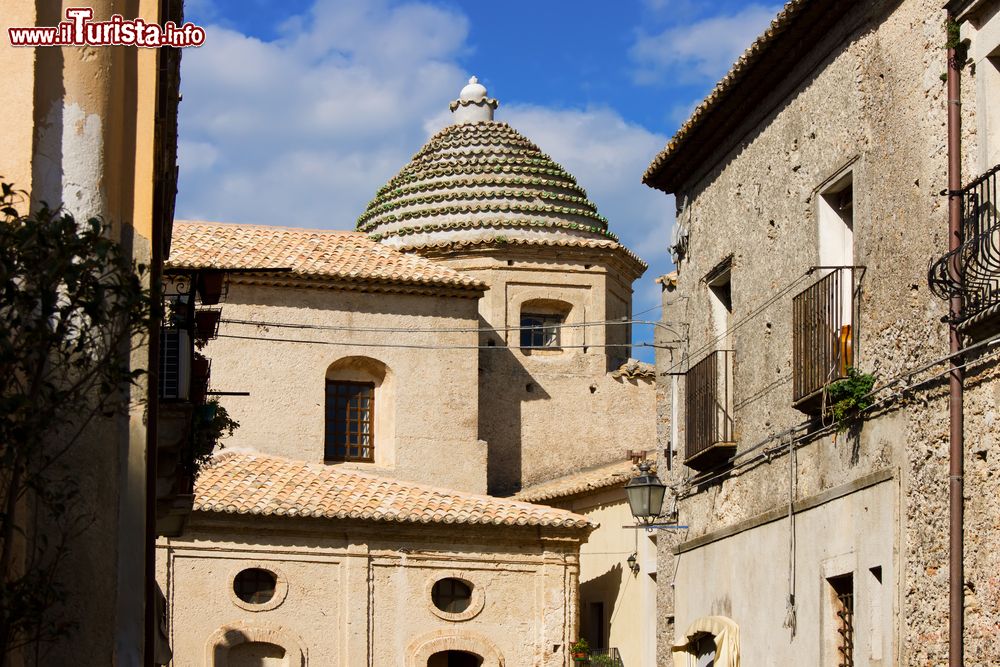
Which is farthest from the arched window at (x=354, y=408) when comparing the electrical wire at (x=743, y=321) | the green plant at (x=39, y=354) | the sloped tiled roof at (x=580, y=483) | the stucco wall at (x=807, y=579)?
the green plant at (x=39, y=354)

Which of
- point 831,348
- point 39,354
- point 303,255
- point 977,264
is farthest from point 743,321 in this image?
point 303,255

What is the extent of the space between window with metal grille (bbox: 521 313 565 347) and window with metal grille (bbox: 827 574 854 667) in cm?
2004

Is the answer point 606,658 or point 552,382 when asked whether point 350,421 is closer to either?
point 552,382

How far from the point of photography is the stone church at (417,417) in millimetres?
27016

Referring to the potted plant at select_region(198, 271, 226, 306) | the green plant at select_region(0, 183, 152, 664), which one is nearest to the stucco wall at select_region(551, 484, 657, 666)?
the potted plant at select_region(198, 271, 226, 306)

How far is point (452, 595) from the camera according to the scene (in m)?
27.8

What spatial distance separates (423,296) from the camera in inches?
1271

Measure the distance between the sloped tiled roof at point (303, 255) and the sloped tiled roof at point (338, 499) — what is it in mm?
3855

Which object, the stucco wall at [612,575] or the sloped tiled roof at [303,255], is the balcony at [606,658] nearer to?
the stucco wall at [612,575]

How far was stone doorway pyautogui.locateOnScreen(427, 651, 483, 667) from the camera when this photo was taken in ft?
91.0

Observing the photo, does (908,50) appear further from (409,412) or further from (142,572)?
(409,412)

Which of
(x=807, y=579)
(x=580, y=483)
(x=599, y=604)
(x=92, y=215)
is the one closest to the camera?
(x=92, y=215)

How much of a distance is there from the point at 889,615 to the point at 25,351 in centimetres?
731

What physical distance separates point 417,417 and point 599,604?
472 centimetres
